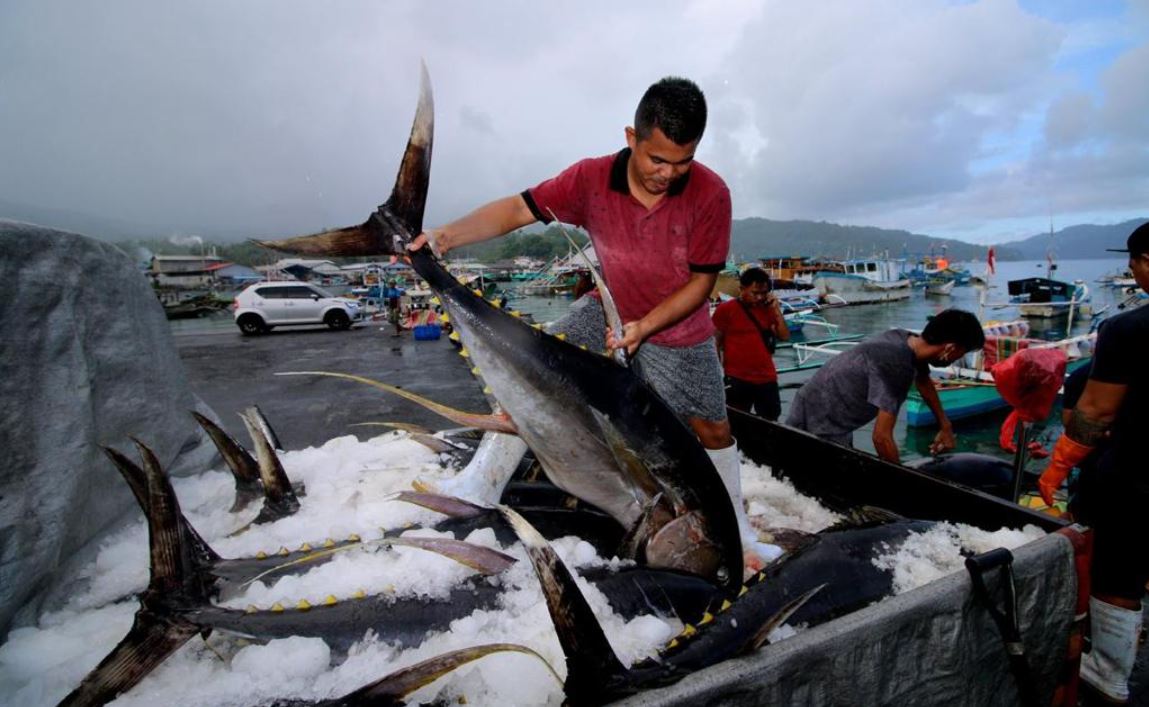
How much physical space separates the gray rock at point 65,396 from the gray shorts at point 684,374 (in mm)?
2129

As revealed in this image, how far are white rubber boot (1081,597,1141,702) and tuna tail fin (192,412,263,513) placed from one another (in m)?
4.02

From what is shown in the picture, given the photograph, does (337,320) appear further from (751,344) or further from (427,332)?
(751,344)

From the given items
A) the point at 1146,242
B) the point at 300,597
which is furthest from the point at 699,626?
the point at 1146,242

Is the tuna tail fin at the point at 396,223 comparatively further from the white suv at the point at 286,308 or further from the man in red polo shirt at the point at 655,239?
the white suv at the point at 286,308

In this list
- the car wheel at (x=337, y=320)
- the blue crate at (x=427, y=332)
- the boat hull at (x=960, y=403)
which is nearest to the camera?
the boat hull at (x=960, y=403)

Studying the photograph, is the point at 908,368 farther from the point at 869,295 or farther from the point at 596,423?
the point at 869,295

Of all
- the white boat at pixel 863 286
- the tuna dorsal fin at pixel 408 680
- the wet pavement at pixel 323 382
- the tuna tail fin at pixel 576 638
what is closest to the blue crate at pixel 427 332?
the wet pavement at pixel 323 382

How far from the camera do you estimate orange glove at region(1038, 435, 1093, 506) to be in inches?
101

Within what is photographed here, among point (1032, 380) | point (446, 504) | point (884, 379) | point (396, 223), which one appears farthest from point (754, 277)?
point (446, 504)

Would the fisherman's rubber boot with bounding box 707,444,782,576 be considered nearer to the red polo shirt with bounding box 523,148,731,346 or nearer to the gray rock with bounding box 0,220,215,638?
the red polo shirt with bounding box 523,148,731,346

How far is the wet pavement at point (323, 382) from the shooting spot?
6570mm

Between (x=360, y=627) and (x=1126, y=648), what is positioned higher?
(x=360, y=627)

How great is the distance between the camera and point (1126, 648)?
2188 mm

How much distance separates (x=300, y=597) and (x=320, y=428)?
190 inches
